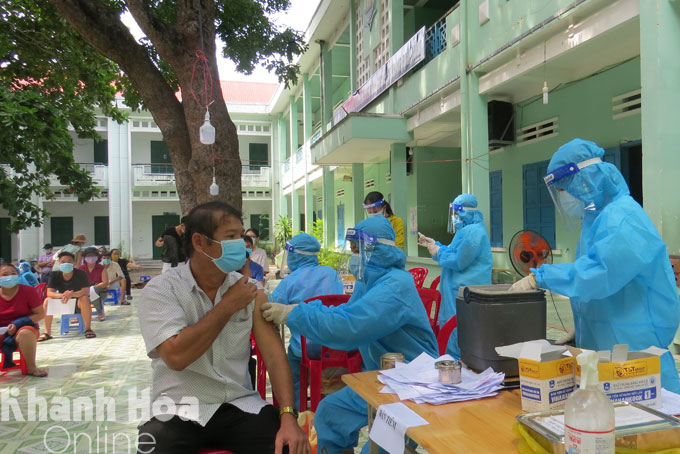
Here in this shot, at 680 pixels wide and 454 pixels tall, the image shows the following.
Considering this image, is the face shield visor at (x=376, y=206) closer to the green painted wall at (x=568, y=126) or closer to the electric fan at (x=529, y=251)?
the electric fan at (x=529, y=251)

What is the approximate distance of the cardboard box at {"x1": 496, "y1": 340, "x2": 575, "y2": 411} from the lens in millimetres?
1300

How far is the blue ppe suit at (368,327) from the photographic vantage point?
6.43 ft

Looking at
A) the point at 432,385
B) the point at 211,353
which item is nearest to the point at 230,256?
the point at 211,353

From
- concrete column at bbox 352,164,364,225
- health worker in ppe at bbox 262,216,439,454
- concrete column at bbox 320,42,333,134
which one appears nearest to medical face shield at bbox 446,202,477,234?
health worker in ppe at bbox 262,216,439,454

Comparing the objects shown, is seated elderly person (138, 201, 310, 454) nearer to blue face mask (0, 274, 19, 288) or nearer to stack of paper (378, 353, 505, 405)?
stack of paper (378, 353, 505, 405)

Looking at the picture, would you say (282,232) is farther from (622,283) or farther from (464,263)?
(622,283)

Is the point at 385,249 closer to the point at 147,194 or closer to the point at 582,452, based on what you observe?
the point at 582,452

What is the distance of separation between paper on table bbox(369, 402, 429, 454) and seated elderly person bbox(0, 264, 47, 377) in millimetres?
4408

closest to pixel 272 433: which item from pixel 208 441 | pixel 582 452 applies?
pixel 208 441

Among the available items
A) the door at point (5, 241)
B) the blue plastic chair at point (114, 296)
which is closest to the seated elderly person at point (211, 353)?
the blue plastic chair at point (114, 296)

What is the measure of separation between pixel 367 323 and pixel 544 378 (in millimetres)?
789

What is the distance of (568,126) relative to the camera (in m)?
7.09

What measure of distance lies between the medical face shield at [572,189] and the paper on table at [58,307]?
6.48 metres

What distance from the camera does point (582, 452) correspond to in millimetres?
989
